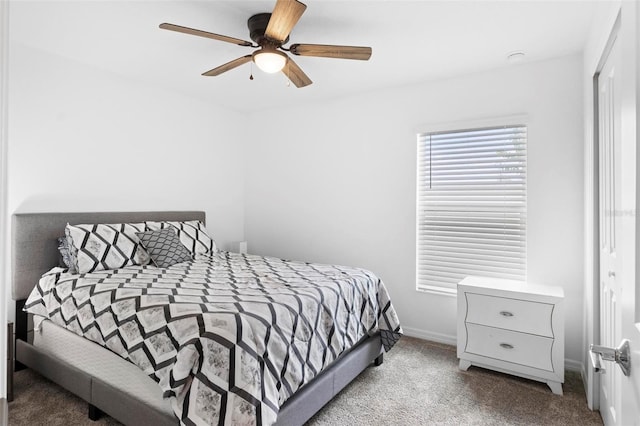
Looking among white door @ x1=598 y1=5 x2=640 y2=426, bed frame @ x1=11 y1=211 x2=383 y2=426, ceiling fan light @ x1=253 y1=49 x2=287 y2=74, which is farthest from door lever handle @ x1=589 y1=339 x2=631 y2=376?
ceiling fan light @ x1=253 y1=49 x2=287 y2=74

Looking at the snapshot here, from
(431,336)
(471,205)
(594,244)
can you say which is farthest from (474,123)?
(431,336)

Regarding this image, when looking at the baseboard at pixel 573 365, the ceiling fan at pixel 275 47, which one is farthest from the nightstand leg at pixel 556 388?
the ceiling fan at pixel 275 47

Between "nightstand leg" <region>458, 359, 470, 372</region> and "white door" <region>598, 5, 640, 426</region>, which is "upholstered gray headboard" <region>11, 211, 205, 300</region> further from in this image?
"white door" <region>598, 5, 640, 426</region>

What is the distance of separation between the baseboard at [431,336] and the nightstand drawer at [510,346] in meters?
0.54

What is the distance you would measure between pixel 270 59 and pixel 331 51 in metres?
0.40

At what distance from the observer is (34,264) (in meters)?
2.76

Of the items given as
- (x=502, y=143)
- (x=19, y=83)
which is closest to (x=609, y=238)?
(x=502, y=143)

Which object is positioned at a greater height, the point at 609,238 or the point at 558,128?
the point at 558,128

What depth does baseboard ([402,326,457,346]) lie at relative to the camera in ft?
11.0

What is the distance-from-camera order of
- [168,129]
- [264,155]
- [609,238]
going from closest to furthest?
1. [609,238]
2. [168,129]
3. [264,155]

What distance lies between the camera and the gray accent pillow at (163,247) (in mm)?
3037

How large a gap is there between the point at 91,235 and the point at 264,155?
2.30m

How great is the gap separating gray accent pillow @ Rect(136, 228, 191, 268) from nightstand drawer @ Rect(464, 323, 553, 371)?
8.18ft

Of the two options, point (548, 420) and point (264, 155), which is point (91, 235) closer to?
point (264, 155)
